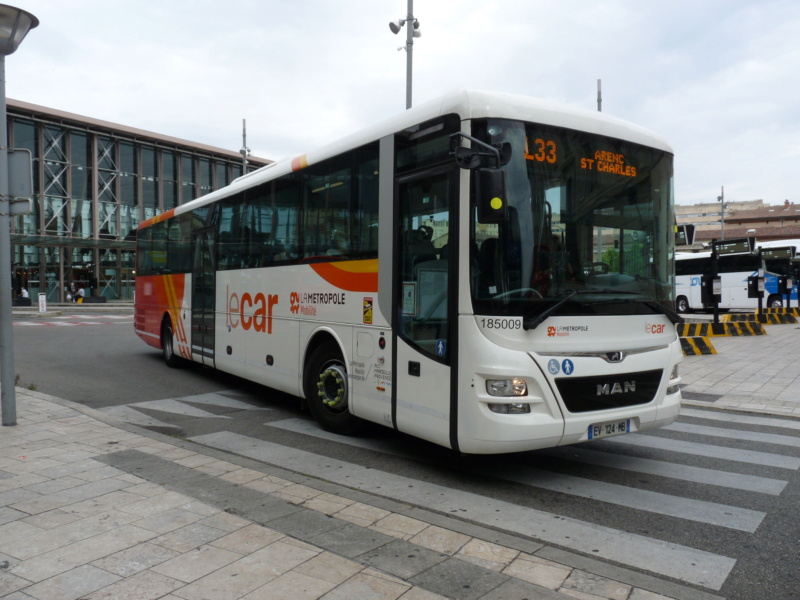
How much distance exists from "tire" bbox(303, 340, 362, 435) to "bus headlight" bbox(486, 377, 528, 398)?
214 centimetres

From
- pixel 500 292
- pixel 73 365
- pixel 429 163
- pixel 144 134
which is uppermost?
pixel 144 134

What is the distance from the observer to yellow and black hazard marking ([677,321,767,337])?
64.1 feet

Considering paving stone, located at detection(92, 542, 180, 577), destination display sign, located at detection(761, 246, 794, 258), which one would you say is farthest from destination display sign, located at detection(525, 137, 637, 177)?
destination display sign, located at detection(761, 246, 794, 258)

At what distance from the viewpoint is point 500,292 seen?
5129 millimetres

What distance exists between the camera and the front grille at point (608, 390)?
206 inches

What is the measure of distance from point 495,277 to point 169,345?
31.1ft

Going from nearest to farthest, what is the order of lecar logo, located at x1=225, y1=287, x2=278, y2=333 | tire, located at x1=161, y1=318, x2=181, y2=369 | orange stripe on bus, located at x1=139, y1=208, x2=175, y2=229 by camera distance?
lecar logo, located at x1=225, y1=287, x2=278, y2=333, tire, located at x1=161, y1=318, x2=181, y2=369, orange stripe on bus, located at x1=139, y1=208, x2=175, y2=229

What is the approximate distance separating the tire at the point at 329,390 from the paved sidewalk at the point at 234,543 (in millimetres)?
1349

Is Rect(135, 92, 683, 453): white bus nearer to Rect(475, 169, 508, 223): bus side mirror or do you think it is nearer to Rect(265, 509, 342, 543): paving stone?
Rect(475, 169, 508, 223): bus side mirror

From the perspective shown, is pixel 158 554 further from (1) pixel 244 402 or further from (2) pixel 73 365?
(2) pixel 73 365

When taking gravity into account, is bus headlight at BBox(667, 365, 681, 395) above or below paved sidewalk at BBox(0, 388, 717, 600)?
above

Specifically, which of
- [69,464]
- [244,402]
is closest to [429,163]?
[69,464]

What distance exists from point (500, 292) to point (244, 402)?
17.9 ft

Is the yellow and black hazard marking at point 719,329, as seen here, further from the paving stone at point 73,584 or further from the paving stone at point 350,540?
the paving stone at point 73,584
